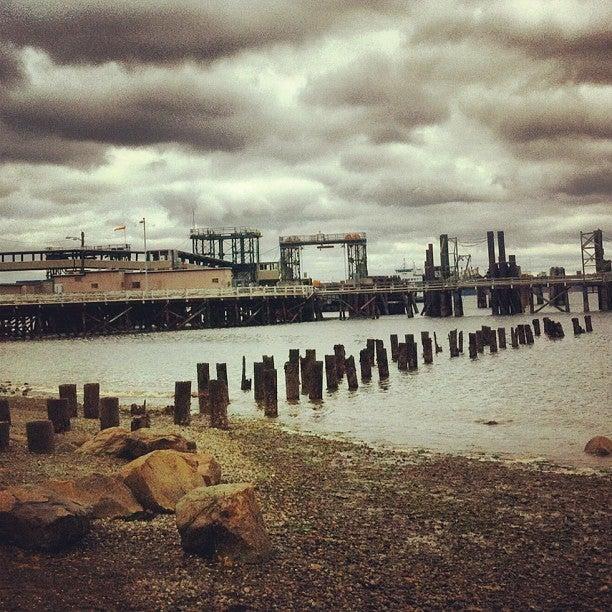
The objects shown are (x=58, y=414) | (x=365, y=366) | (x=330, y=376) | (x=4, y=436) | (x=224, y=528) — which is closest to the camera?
(x=224, y=528)

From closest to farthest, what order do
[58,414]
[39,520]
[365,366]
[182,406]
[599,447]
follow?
1. [39,520]
2. [599,447]
3. [58,414]
4. [182,406]
5. [365,366]

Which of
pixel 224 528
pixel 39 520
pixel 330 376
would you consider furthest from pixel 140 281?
pixel 224 528

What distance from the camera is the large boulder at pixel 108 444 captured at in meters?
10.8

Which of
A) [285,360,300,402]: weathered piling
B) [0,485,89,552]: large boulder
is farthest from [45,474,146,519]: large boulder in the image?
[285,360,300,402]: weathered piling

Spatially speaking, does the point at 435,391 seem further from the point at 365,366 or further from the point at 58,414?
the point at 58,414

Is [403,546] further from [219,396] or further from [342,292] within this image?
[342,292]

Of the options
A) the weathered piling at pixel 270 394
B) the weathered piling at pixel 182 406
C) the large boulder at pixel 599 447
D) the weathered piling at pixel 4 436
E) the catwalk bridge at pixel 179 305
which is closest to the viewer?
the weathered piling at pixel 4 436

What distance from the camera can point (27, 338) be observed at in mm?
58688

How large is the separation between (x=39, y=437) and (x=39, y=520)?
16.3 ft

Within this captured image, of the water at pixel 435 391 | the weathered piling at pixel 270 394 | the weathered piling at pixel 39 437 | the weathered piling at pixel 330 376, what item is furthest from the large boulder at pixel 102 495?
the weathered piling at pixel 330 376

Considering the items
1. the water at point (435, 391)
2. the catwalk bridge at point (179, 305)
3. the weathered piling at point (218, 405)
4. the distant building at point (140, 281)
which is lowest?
the water at point (435, 391)

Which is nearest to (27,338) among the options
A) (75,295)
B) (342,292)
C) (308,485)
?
(75,295)

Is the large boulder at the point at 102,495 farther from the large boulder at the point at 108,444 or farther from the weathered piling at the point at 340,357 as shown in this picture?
the weathered piling at the point at 340,357

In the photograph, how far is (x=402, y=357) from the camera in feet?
96.9
